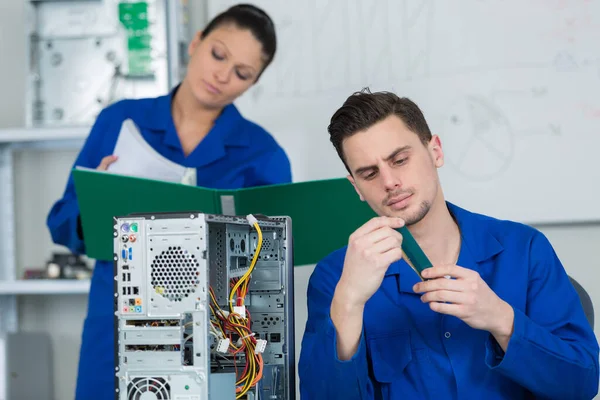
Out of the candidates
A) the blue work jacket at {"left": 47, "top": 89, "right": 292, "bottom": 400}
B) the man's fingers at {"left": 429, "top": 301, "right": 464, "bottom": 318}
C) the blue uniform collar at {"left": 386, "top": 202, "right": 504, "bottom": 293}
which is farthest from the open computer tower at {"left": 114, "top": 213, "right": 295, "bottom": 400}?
the blue work jacket at {"left": 47, "top": 89, "right": 292, "bottom": 400}

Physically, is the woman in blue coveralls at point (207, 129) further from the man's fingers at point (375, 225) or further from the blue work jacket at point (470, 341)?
the man's fingers at point (375, 225)

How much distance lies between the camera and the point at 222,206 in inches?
68.7

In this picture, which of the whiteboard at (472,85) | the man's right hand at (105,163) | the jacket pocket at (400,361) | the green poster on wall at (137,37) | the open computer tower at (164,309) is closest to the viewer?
the open computer tower at (164,309)

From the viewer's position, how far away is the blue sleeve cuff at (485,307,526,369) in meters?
1.20

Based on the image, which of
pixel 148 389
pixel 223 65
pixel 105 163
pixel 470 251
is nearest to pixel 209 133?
pixel 223 65

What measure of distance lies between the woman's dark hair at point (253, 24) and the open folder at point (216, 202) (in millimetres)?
523

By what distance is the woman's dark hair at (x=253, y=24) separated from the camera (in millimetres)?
2111

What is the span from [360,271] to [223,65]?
1056 millimetres

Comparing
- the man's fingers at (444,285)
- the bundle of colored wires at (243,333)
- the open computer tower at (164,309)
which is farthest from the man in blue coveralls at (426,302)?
the open computer tower at (164,309)

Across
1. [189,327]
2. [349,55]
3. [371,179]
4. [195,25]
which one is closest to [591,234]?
[349,55]

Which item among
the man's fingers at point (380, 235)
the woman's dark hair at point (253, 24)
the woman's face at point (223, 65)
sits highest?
the woman's dark hair at point (253, 24)

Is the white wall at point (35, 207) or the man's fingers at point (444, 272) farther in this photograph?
the white wall at point (35, 207)

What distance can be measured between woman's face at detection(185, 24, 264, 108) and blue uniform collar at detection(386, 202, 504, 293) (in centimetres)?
85

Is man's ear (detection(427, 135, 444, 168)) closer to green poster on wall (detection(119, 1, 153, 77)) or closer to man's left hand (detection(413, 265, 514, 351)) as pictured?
man's left hand (detection(413, 265, 514, 351))
